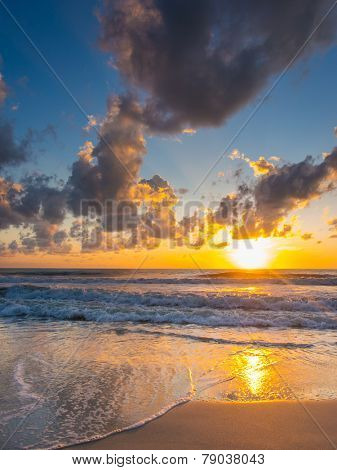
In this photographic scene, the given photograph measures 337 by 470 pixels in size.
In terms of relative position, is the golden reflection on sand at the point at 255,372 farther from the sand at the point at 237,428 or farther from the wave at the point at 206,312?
the wave at the point at 206,312

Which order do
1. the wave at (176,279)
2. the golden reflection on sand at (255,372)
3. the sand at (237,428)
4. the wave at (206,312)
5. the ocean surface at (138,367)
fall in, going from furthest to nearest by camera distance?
1. the wave at (176,279)
2. the wave at (206,312)
3. the golden reflection on sand at (255,372)
4. the ocean surface at (138,367)
5. the sand at (237,428)

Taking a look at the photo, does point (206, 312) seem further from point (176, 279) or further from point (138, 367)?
point (176, 279)

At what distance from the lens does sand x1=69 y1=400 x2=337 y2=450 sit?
3477mm

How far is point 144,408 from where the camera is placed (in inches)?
172

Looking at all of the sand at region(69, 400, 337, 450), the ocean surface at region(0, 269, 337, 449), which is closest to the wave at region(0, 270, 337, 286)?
the ocean surface at region(0, 269, 337, 449)

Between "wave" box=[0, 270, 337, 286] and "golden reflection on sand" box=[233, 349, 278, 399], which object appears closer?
"golden reflection on sand" box=[233, 349, 278, 399]

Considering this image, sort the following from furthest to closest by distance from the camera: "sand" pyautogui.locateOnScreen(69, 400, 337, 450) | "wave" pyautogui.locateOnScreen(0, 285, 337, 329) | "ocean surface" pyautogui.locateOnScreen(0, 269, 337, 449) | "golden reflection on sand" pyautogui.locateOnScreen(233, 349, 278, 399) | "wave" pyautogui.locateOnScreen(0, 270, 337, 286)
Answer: "wave" pyautogui.locateOnScreen(0, 270, 337, 286) → "wave" pyautogui.locateOnScreen(0, 285, 337, 329) → "golden reflection on sand" pyautogui.locateOnScreen(233, 349, 278, 399) → "ocean surface" pyautogui.locateOnScreen(0, 269, 337, 449) → "sand" pyautogui.locateOnScreen(69, 400, 337, 450)

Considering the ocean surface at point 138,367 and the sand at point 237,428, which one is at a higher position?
the sand at point 237,428

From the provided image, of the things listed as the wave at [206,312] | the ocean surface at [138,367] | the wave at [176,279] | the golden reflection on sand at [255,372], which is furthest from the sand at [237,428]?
the wave at [176,279]

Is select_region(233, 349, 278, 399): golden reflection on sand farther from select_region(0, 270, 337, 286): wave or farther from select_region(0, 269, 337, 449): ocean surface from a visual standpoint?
select_region(0, 270, 337, 286): wave

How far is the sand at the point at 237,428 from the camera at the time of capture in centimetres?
348

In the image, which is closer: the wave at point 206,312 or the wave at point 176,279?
the wave at point 206,312
